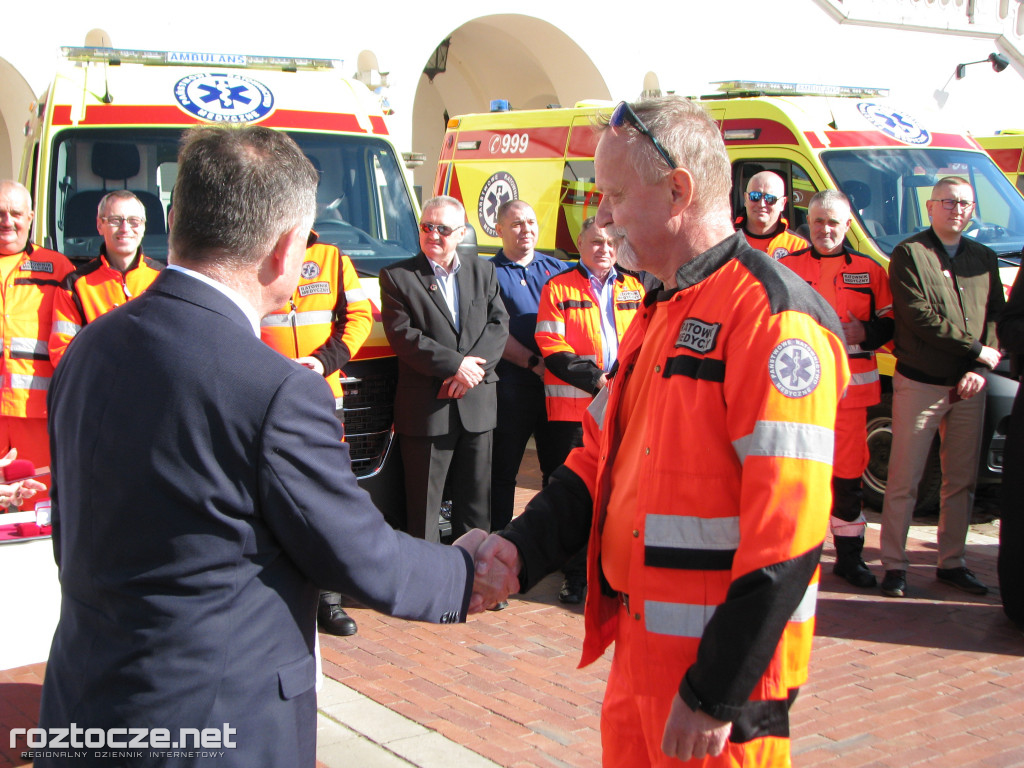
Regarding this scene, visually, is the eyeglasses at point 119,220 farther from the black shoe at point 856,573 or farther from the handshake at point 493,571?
the black shoe at point 856,573

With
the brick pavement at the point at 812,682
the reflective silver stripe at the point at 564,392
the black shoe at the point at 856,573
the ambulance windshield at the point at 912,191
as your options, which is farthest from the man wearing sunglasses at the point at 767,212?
the brick pavement at the point at 812,682

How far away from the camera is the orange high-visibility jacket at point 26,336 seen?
17.6ft

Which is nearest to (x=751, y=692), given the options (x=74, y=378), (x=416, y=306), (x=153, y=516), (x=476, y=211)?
(x=153, y=516)

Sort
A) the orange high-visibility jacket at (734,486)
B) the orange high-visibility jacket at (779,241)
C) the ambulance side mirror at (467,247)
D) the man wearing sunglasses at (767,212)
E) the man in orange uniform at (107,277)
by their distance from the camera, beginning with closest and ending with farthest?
1. the orange high-visibility jacket at (734,486)
2. the man in orange uniform at (107,277)
3. the ambulance side mirror at (467,247)
4. the orange high-visibility jacket at (779,241)
5. the man wearing sunglasses at (767,212)

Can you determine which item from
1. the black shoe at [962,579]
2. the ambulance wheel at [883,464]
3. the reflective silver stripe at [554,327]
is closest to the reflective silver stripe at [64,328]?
the reflective silver stripe at [554,327]

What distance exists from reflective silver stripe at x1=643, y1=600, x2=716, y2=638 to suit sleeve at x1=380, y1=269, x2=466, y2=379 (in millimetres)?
3444

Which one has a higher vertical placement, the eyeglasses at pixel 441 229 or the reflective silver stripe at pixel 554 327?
the eyeglasses at pixel 441 229

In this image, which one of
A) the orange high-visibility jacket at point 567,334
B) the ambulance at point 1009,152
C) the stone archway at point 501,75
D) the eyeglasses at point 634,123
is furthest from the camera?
the stone archway at point 501,75

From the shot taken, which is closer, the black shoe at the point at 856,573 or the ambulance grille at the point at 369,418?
the ambulance grille at the point at 369,418

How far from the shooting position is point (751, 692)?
6.41 feet

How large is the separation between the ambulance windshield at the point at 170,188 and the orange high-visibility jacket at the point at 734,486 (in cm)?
421

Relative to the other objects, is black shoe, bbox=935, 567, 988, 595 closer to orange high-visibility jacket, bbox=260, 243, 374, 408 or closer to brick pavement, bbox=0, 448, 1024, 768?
brick pavement, bbox=0, 448, 1024, 768

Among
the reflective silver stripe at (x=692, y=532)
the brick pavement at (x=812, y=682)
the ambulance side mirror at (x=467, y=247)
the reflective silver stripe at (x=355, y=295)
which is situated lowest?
the brick pavement at (x=812, y=682)

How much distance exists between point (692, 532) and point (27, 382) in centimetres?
445
